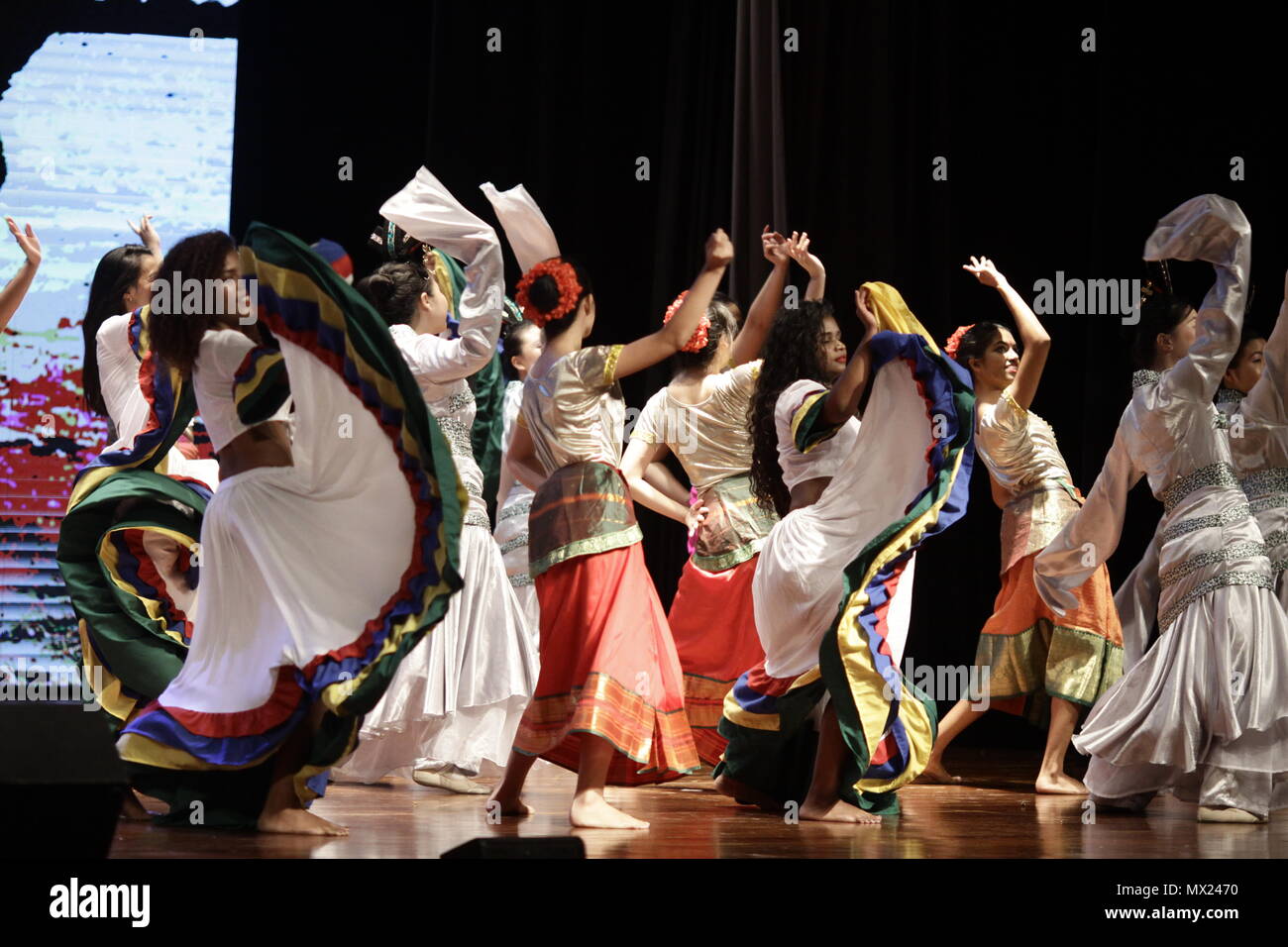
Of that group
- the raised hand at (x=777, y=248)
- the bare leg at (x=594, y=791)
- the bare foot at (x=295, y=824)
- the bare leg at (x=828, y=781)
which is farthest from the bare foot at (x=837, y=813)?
the raised hand at (x=777, y=248)

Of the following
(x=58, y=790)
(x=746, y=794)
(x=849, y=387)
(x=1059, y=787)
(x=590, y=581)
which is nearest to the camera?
(x=58, y=790)

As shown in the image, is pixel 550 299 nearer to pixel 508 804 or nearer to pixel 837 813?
pixel 508 804

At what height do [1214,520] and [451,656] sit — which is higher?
[1214,520]

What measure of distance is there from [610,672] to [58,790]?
1.43m

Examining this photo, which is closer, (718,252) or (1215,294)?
(718,252)

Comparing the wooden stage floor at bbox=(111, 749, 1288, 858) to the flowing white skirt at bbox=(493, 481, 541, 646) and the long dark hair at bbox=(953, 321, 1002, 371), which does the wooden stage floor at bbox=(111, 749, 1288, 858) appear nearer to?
the flowing white skirt at bbox=(493, 481, 541, 646)

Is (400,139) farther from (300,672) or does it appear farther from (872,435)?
(300,672)

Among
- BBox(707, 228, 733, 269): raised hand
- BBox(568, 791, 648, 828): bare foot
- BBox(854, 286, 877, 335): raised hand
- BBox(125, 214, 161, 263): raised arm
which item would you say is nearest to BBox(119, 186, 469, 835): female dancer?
BBox(568, 791, 648, 828): bare foot

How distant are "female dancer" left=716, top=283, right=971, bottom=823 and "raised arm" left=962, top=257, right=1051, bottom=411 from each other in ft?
2.46

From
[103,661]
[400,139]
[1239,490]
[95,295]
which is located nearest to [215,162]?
[400,139]

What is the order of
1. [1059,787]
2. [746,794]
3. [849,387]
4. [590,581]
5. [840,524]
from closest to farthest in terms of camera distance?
[590,581]
[849,387]
[840,524]
[746,794]
[1059,787]

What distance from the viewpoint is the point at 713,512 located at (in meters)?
5.53

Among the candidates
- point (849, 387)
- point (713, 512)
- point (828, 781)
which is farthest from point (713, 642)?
point (849, 387)

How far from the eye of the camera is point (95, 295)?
16.5 feet
